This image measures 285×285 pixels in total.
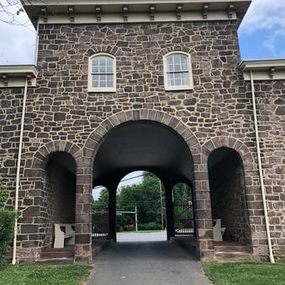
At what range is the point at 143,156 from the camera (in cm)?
1634

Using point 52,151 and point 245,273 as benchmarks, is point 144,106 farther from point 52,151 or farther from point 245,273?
point 245,273

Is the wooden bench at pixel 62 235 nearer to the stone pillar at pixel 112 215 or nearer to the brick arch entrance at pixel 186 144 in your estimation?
the brick arch entrance at pixel 186 144

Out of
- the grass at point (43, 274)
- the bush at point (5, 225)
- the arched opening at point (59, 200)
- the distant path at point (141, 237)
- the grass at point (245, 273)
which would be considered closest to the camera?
the grass at point (245, 273)

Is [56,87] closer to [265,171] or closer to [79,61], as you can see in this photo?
[79,61]

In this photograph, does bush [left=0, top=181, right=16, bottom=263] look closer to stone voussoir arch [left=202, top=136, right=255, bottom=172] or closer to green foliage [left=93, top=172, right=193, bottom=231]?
stone voussoir arch [left=202, top=136, right=255, bottom=172]

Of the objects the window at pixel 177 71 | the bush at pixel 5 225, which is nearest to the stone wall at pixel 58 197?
the bush at pixel 5 225

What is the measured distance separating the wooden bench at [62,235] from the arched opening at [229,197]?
197 inches

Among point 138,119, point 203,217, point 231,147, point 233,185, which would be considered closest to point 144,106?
point 138,119

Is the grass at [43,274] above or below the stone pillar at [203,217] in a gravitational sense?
below

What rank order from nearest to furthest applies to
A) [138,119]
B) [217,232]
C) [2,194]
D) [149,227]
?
[2,194] → [138,119] → [217,232] → [149,227]

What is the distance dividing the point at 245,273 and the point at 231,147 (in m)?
3.74

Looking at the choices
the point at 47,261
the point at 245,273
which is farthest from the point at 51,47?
the point at 245,273

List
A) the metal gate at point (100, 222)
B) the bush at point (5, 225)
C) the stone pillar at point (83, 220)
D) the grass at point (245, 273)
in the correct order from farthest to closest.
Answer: the metal gate at point (100, 222)
the stone pillar at point (83, 220)
the bush at point (5, 225)
the grass at point (245, 273)

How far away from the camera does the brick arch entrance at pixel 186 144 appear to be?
32.2 ft
